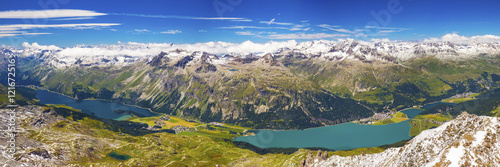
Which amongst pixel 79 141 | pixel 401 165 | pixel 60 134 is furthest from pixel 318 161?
pixel 60 134

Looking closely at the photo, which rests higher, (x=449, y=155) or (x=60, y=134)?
(x=449, y=155)

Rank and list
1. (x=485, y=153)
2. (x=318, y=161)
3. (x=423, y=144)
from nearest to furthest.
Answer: (x=485, y=153) < (x=423, y=144) < (x=318, y=161)

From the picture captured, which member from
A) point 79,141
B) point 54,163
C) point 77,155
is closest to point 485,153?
point 54,163

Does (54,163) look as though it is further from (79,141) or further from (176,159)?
(176,159)

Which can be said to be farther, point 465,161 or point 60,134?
point 60,134

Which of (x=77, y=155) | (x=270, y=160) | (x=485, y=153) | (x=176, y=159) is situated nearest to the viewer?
(x=485, y=153)

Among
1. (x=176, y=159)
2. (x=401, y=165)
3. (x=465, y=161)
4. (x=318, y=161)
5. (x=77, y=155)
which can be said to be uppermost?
(x=465, y=161)
